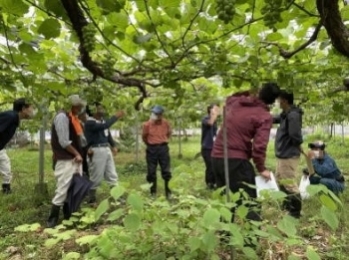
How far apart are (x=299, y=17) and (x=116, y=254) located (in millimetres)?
1703

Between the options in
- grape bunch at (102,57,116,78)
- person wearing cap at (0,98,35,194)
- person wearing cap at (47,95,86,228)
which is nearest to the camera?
grape bunch at (102,57,116,78)

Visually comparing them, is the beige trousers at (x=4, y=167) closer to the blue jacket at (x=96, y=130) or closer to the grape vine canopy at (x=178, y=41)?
the blue jacket at (x=96, y=130)

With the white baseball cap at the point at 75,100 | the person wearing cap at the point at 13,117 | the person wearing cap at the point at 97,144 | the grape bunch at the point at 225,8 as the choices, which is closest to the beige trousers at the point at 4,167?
the person wearing cap at the point at 97,144

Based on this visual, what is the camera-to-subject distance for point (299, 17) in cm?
215

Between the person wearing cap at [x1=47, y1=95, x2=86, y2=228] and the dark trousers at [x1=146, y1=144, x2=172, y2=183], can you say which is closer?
the person wearing cap at [x1=47, y1=95, x2=86, y2=228]

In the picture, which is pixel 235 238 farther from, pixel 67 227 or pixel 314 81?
pixel 67 227

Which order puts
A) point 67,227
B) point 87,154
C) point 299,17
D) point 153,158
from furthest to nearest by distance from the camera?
point 153,158
point 87,154
point 67,227
point 299,17

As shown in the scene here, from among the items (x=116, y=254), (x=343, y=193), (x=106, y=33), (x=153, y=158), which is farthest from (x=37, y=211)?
(x=343, y=193)

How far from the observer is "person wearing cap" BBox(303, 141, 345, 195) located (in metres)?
6.12

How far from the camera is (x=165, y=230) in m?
2.55

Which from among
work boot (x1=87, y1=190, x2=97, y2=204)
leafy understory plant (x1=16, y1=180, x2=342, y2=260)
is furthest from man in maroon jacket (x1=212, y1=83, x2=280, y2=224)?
work boot (x1=87, y1=190, x2=97, y2=204)

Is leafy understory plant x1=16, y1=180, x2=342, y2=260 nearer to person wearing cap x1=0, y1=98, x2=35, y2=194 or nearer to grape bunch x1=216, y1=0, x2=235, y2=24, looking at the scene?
grape bunch x1=216, y1=0, x2=235, y2=24

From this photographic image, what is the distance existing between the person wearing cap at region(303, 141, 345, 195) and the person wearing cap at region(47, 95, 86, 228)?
3.28 meters

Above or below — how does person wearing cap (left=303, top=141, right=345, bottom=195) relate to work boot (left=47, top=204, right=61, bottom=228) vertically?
above
